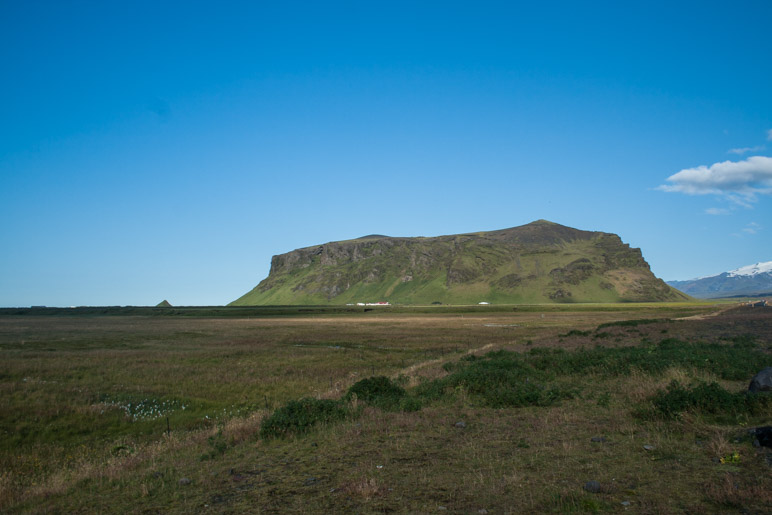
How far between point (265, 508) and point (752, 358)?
23426 millimetres

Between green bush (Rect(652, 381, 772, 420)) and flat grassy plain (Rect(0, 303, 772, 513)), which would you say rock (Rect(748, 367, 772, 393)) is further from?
flat grassy plain (Rect(0, 303, 772, 513))

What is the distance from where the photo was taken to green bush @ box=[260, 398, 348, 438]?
43.8ft

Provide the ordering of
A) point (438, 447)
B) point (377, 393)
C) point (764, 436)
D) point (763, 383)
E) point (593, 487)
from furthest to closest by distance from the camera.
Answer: point (377, 393) → point (763, 383) → point (438, 447) → point (764, 436) → point (593, 487)

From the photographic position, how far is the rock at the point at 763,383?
489 inches

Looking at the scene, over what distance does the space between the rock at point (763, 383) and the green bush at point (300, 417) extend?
1244 centimetres

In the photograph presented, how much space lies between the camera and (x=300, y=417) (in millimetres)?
14055

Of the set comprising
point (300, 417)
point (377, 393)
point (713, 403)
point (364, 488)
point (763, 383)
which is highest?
point (763, 383)

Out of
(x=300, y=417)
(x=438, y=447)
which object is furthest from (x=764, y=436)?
(x=300, y=417)

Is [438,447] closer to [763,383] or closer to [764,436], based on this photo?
[764,436]

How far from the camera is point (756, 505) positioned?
664cm

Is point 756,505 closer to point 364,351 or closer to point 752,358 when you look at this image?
point 752,358

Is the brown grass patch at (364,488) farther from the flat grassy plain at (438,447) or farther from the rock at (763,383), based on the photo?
the rock at (763,383)

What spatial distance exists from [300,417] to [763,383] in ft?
45.4

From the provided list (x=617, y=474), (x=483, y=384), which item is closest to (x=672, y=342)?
(x=483, y=384)
